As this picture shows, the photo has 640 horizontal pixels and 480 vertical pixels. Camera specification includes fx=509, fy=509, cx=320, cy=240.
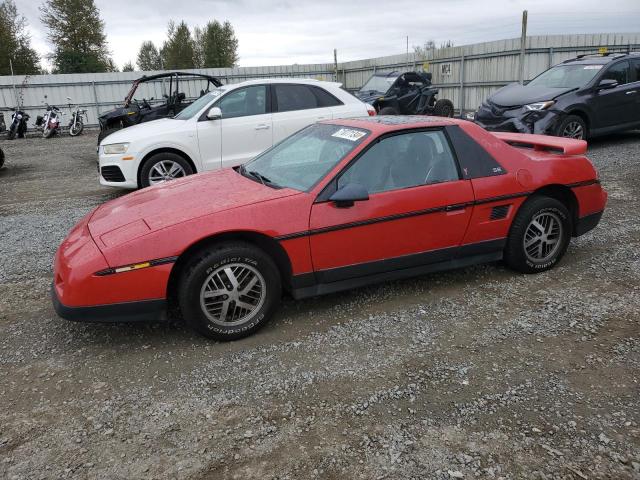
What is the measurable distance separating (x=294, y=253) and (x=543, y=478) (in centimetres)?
196

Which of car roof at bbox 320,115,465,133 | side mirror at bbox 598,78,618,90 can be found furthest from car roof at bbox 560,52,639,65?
car roof at bbox 320,115,465,133

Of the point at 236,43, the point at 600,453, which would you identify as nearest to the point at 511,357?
the point at 600,453

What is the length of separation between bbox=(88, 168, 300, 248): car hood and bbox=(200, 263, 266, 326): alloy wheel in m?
0.43

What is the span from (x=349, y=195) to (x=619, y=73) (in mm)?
8992

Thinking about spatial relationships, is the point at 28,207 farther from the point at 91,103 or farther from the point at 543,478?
the point at 91,103

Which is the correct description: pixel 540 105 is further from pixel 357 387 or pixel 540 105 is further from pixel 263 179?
pixel 357 387

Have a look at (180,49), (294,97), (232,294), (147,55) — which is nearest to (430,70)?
(294,97)

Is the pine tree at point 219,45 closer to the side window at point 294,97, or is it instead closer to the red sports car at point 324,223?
the side window at point 294,97

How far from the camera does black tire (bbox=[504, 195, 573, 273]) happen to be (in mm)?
4234

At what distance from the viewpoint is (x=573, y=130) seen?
9.48 meters

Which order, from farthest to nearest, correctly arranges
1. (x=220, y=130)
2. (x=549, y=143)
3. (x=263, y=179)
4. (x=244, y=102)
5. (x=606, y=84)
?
(x=606, y=84), (x=244, y=102), (x=220, y=130), (x=549, y=143), (x=263, y=179)

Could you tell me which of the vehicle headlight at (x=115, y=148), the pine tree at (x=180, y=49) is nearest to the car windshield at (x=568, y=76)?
the vehicle headlight at (x=115, y=148)

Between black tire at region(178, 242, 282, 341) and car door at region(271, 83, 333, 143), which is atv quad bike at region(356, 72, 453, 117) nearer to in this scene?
car door at region(271, 83, 333, 143)

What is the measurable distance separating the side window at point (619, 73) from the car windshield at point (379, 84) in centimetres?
620
